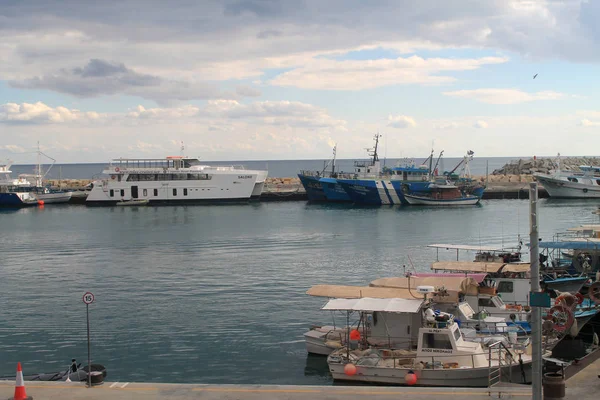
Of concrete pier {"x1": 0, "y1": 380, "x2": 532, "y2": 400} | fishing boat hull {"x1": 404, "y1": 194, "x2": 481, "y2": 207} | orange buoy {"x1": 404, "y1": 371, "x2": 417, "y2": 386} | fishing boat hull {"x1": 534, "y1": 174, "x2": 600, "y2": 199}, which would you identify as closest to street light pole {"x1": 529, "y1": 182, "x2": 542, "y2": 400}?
concrete pier {"x1": 0, "y1": 380, "x2": 532, "y2": 400}

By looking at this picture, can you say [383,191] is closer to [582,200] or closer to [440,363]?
[582,200]

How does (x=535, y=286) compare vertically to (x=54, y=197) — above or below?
above

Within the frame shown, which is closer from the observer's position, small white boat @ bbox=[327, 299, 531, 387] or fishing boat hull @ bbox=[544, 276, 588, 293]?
small white boat @ bbox=[327, 299, 531, 387]

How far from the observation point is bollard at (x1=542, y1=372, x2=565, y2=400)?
16.0 meters

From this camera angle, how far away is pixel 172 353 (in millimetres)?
26625

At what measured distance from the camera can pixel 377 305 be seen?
24031 millimetres

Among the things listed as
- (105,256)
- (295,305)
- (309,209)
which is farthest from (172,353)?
(309,209)

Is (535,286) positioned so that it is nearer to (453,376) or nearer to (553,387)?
(553,387)

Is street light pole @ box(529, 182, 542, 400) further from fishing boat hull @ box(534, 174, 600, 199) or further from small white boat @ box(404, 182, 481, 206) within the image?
fishing boat hull @ box(534, 174, 600, 199)

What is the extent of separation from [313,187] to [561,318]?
81652 millimetres

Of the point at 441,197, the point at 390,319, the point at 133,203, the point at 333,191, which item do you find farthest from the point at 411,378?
the point at 133,203

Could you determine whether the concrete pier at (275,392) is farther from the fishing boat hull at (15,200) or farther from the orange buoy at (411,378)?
the fishing boat hull at (15,200)

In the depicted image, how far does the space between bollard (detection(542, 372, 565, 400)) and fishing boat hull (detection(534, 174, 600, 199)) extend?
93722mm

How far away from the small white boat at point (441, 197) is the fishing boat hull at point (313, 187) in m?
14.0
